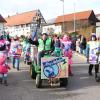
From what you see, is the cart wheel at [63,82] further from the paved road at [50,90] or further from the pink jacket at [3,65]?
the pink jacket at [3,65]

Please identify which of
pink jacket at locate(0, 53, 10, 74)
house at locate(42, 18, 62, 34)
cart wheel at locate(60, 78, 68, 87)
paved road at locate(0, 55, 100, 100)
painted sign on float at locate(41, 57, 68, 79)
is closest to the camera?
paved road at locate(0, 55, 100, 100)

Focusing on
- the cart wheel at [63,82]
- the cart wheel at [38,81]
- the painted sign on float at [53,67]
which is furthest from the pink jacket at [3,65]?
the cart wheel at [63,82]

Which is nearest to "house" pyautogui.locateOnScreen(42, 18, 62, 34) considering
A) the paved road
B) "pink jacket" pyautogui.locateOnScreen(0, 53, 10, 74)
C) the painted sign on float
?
the paved road

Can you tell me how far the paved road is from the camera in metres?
11.4

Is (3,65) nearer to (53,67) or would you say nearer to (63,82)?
(53,67)

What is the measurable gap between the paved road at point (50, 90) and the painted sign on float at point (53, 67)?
0.44 m

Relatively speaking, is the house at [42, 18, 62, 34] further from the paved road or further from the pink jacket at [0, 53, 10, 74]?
the pink jacket at [0, 53, 10, 74]

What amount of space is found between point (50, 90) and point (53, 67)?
0.76m

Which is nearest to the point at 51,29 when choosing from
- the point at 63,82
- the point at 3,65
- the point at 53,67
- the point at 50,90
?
the point at 3,65

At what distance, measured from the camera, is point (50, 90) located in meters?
12.6

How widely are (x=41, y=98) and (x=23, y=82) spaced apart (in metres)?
3.17

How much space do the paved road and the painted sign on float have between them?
441 mm

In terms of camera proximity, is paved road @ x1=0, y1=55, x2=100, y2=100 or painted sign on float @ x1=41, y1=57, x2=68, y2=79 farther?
painted sign on float @ x1=41, y1=57, x2=68, y2=79

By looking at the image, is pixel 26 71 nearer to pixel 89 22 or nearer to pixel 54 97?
pixel 54 97
